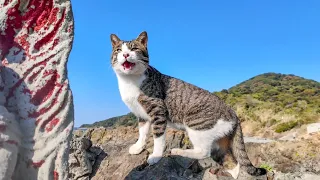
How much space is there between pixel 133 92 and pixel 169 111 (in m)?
0.57

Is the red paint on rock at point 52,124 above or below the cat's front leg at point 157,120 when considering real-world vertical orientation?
below

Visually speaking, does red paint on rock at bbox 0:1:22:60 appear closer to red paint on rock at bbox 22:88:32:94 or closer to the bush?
red paint on rock at bbox 22:88:32:94

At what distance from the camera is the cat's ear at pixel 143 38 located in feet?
17.5

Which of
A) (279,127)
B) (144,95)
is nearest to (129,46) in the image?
(144,95)

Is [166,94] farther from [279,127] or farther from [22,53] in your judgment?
[279,127]

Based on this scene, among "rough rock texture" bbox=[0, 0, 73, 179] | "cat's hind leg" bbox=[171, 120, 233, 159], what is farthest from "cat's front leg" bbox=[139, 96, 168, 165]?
"rough rock texture" bbox=[0, 0, 73, 179]

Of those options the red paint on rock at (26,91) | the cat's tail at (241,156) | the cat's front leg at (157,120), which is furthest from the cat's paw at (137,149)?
the red paint on rock at (26,91)

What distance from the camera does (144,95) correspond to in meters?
5.08

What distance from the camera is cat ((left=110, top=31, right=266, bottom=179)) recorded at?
16.3 feet

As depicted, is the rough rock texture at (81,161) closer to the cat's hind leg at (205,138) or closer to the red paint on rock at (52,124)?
the cat's hind leg at (205,138)

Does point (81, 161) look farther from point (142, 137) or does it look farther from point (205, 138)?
point (205, 138)

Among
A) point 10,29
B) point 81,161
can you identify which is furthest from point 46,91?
point 81,161

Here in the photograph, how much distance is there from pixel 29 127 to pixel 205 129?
3086mm

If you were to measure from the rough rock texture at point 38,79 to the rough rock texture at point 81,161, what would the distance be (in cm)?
319
